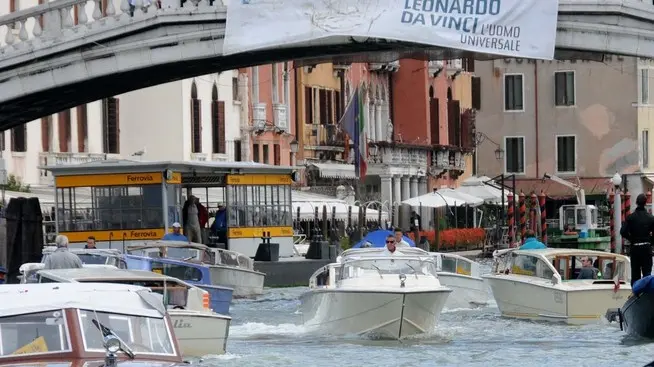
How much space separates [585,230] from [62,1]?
2650cm

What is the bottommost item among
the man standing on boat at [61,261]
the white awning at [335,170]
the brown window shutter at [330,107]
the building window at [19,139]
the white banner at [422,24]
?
the man standing on boat at [61,261]

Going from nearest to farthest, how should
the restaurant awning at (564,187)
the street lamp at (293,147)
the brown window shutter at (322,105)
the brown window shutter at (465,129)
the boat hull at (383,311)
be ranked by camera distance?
the boat hull at (383,311), the street lamp at (293,147), the brown window shutter at (322,105), the restaurant awning at (564,187), the brown window shutter at (465,129)

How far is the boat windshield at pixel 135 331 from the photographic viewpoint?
16.2 m

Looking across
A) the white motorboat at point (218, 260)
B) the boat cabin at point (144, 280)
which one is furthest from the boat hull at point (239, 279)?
the boat cabin at point (144, 280)

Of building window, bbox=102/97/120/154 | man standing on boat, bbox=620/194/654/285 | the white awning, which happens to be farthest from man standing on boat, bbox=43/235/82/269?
the white awning

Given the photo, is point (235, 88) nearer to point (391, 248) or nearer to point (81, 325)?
point (391, 248)

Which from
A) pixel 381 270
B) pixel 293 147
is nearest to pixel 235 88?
pixel 293 147

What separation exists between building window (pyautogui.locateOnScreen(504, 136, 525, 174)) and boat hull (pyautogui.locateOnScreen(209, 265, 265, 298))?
1588 inches

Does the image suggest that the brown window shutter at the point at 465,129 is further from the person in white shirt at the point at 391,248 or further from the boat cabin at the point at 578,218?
the person in white shirt at the point at 391,248

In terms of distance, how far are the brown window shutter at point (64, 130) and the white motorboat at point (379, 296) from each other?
2008 centimetres

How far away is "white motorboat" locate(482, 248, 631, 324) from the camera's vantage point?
2870 cm

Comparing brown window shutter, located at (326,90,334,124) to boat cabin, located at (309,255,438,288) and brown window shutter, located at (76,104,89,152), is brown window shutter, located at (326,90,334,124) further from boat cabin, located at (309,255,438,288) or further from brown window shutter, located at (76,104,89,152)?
boat cabin, located at (309,255,438,288)

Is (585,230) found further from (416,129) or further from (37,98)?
(37,98)

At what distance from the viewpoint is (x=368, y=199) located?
6575 cm
